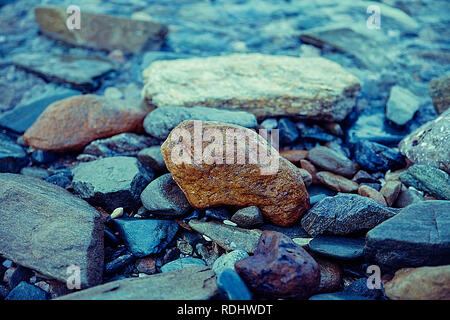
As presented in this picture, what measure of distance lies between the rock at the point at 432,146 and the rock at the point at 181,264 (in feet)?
5.94

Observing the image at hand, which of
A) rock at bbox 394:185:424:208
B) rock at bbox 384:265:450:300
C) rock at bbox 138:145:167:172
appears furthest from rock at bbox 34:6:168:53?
rock at bbox 384:265:450:300

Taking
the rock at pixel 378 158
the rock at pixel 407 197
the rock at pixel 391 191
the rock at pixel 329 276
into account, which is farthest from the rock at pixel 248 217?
the rock at pixel 378 158

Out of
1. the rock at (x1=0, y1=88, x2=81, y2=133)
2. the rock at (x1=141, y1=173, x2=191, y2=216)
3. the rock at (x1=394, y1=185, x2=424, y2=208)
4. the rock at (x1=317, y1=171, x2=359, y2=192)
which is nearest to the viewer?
the rock at (x1=141, y1=173, x2=191, y2=216)

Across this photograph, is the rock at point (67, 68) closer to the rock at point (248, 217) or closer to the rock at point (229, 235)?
the rock at point (229, 235)

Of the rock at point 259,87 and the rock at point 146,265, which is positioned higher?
the rock at point 259,87

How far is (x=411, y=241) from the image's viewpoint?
6.21 feet

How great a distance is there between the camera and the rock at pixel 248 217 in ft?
7.63

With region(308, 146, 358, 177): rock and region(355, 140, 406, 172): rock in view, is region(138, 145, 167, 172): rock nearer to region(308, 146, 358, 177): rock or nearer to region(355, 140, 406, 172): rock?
region(308, 146, 358, 177): rock

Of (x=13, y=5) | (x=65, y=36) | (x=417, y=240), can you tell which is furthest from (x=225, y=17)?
(x=417, y=240)

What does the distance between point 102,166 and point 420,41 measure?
426cm

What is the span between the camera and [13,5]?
5430mm

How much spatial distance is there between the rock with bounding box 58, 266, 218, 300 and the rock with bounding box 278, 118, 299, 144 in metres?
1.51

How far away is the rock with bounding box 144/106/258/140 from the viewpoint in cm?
293
